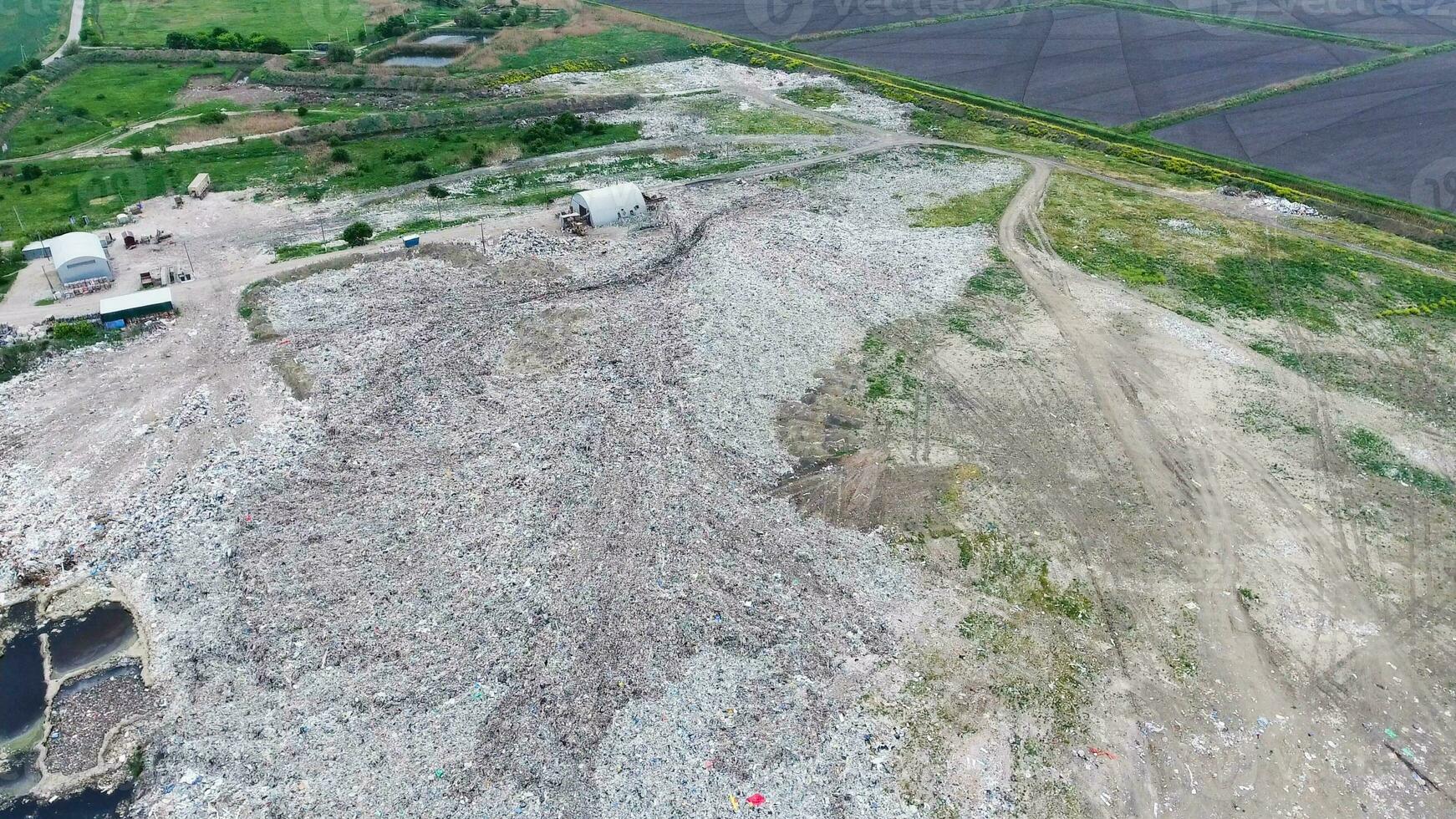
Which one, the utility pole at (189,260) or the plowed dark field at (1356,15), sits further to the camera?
the plowed dark field at (1356,15)

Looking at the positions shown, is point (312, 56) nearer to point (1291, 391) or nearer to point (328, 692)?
point (328, 692)

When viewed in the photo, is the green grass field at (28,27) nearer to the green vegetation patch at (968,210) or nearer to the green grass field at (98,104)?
the green grass field at (98,104)

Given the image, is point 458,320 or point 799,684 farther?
point 458,320

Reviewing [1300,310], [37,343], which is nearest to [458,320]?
[37,343]

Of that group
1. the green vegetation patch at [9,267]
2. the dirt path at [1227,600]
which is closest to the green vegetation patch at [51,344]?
the green vegetation patch at [9,267]

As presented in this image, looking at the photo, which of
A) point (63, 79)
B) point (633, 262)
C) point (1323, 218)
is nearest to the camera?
point (633, 262)

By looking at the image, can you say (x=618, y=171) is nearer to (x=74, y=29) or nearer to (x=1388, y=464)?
(x=1388, y=464)
